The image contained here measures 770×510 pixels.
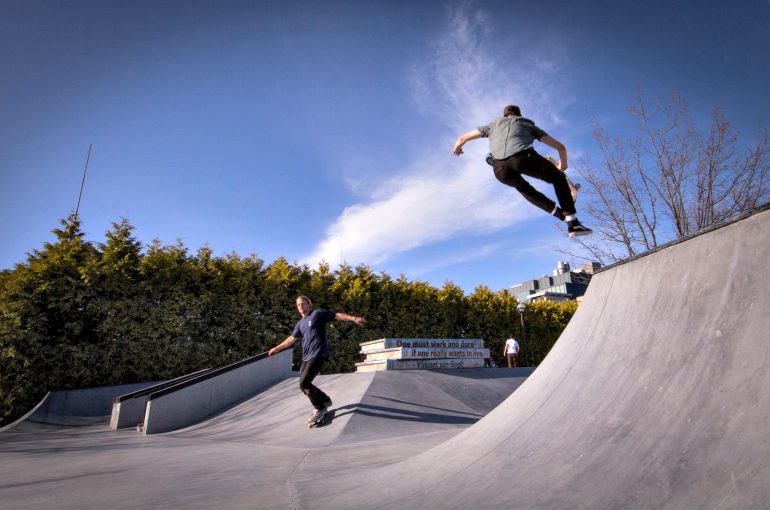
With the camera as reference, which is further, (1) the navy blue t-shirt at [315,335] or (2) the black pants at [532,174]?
(1) the navy blue t-shirt at [315,335]

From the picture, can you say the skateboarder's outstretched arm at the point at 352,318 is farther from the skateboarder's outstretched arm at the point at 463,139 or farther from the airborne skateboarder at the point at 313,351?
the skateboarder's outstretched arm at the point at 463,139

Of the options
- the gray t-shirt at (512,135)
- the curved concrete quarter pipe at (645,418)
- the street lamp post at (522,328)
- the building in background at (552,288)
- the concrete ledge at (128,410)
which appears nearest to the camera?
the curved concrete quarter pipe at (645,418)

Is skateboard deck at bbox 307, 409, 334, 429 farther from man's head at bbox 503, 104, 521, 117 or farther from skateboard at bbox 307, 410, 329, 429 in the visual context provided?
man's head at bbox 503, 104, 521, 117

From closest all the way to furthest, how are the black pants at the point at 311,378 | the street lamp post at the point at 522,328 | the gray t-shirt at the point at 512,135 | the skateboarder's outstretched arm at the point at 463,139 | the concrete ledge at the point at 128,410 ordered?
the gray t-shirt at the point at 512,135 → the skateboarder's outstretched arm at the point at 463,139 → the black pants at the point at 311,378 → the concrete ledge at the point at 128,410 → the street lamp post at the point at 522,328

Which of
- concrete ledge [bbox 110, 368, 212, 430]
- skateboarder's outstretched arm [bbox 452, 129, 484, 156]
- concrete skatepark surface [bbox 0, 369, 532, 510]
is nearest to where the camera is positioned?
concrete skatepark surface [bbox 0, 369, 532, 510]

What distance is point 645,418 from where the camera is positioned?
1.59 metres

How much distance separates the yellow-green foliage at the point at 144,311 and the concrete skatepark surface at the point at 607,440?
755 centimetres

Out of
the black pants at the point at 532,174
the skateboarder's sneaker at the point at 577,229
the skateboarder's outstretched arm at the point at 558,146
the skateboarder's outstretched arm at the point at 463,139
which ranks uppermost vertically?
the skateboarder's outstretched arm at the point at 463,139

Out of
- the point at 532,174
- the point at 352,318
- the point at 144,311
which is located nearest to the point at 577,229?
the point at 532,174

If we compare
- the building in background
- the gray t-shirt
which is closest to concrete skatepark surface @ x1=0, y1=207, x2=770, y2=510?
the gray t-shirt

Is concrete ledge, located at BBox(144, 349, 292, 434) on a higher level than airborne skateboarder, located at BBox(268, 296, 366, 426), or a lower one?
lower

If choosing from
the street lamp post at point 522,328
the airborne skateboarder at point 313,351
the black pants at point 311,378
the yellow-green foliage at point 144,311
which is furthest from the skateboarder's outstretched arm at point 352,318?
the street lamp post at point 522,328

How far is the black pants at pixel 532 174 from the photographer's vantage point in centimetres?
360

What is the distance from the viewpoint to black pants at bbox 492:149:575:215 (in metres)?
3.60
